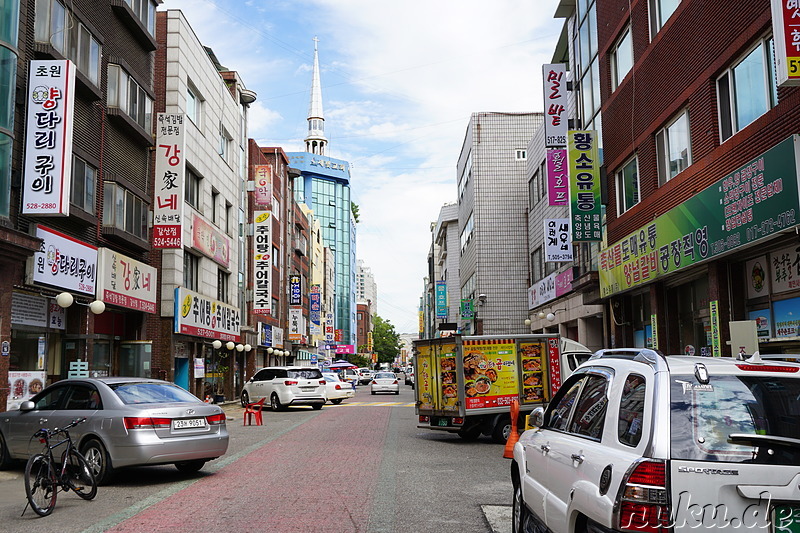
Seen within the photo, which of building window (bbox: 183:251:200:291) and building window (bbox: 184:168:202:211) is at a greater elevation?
building window (bbox: 184:168:202:211)

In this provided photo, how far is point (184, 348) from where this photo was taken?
96.3ft

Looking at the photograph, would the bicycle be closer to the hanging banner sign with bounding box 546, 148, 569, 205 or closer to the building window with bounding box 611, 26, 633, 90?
the building window with bounding box 611, 26, 633, 90

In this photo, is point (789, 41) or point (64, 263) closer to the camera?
point (789, 41)

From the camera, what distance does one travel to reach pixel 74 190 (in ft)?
61.8

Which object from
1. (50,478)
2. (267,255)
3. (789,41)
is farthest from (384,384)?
(50,478)

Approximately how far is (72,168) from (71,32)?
11.1 feet

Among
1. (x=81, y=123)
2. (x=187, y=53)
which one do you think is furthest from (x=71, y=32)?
(x=187, y=53)

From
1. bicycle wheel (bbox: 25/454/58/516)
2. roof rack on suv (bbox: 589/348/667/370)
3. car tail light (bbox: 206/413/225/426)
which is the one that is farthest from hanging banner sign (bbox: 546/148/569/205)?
roof rack on suv (bbox: 589/348/667/370)

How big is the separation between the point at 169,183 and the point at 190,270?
6455mm

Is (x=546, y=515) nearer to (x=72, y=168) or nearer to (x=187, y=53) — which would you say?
(x=72, y=168)

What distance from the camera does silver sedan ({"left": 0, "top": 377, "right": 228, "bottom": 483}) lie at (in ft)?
33.3

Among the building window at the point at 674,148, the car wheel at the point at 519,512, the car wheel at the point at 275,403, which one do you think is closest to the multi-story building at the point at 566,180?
the building window at the point at 674,148

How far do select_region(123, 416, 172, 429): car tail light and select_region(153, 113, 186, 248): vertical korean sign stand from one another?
14688 mm

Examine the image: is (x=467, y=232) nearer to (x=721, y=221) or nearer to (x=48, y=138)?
(x=48, y=138)
